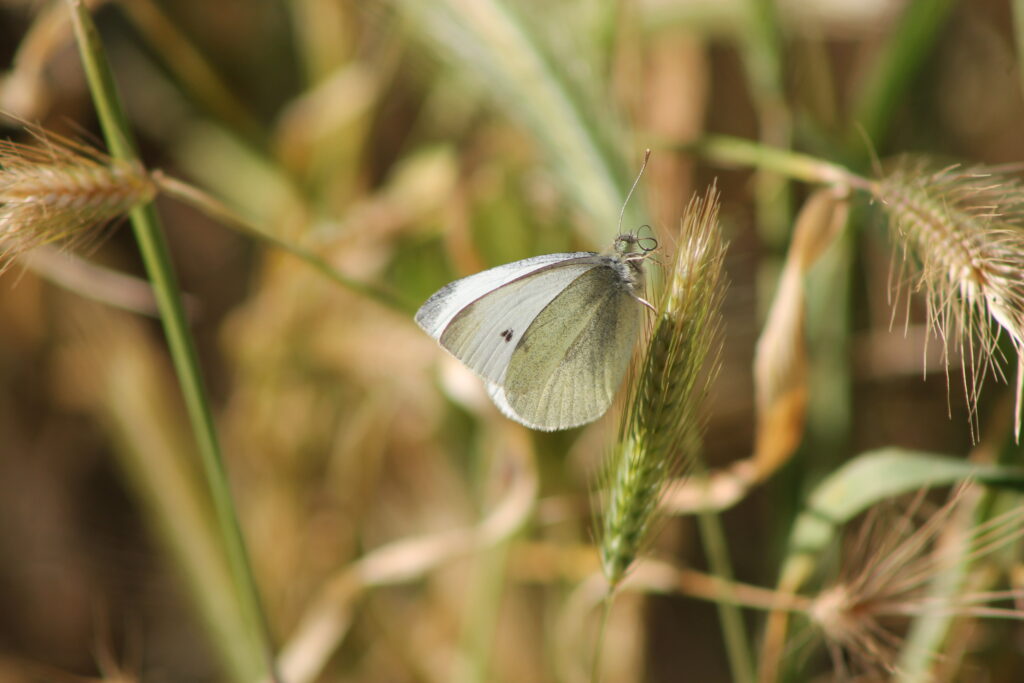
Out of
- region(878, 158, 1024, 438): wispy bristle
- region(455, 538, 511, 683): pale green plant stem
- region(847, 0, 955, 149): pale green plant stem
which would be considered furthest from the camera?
region(455, 538, 511, 683): pale green plant stem

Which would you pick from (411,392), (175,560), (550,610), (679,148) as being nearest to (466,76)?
(679,148)

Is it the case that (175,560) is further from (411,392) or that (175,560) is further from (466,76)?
(466,76)

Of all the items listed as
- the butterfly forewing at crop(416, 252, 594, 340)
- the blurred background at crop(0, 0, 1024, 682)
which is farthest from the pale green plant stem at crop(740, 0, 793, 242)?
the butterfly forewing at crop(416, 252, 594, 340)

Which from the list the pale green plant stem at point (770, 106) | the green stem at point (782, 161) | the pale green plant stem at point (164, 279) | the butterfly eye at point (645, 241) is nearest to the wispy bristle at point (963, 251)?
the green stem at point (782, 161)

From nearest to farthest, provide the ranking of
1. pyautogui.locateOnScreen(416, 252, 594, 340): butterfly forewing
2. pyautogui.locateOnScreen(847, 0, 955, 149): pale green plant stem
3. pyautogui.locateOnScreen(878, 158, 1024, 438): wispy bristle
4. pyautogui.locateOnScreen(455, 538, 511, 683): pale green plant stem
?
1. pyautogui.locateOnScreen(878, 158, 1024, 438): wispy bristle
2. pyautogui.locateOnScreen(416, 252, 594, 340): butterfly forewing
3. pyautogui.locateOnScreen(847, 0, 955, 149): pale green plant stem
4. pyautogui.locateOnScreen(455, 538, 511, 683): pale green plant stem

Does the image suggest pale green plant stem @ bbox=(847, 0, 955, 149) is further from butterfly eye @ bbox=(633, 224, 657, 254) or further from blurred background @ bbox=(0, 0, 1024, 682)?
butterfly eye @ bbox=(633, 224, 657, 254)

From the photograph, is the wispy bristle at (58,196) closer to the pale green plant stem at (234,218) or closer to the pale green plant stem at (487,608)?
the pale green plant stem at (234,218)

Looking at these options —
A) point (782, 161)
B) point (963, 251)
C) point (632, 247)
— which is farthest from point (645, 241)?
point (963, 251)
